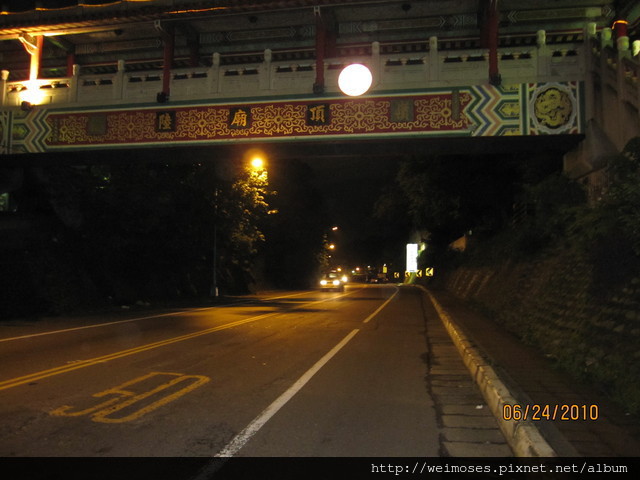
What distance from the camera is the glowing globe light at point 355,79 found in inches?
535


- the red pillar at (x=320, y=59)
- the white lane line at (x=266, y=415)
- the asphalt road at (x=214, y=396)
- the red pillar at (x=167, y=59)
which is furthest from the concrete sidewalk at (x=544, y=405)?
the red pillar at (x=167, y=59)

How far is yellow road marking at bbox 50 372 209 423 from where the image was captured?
5570 mm

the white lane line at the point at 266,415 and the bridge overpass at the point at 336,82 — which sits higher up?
the bridge overpass at the point at 336,82

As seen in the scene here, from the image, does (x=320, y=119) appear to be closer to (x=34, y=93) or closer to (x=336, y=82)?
(x=336, y=82)

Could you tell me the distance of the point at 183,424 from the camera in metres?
5.33

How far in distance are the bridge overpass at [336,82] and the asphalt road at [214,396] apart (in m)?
6.07

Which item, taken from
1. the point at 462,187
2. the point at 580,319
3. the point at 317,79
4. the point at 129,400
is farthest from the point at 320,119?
the point at 462,187

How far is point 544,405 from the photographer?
5.50 metres

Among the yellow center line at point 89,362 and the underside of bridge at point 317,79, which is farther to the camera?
the underside of bridge at point 317,79

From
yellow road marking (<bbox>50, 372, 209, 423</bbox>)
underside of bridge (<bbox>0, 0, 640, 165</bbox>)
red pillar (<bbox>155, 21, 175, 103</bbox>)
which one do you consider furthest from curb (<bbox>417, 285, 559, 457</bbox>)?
red pillar (<bbox>155, 21, 175, 103</bbox>)
